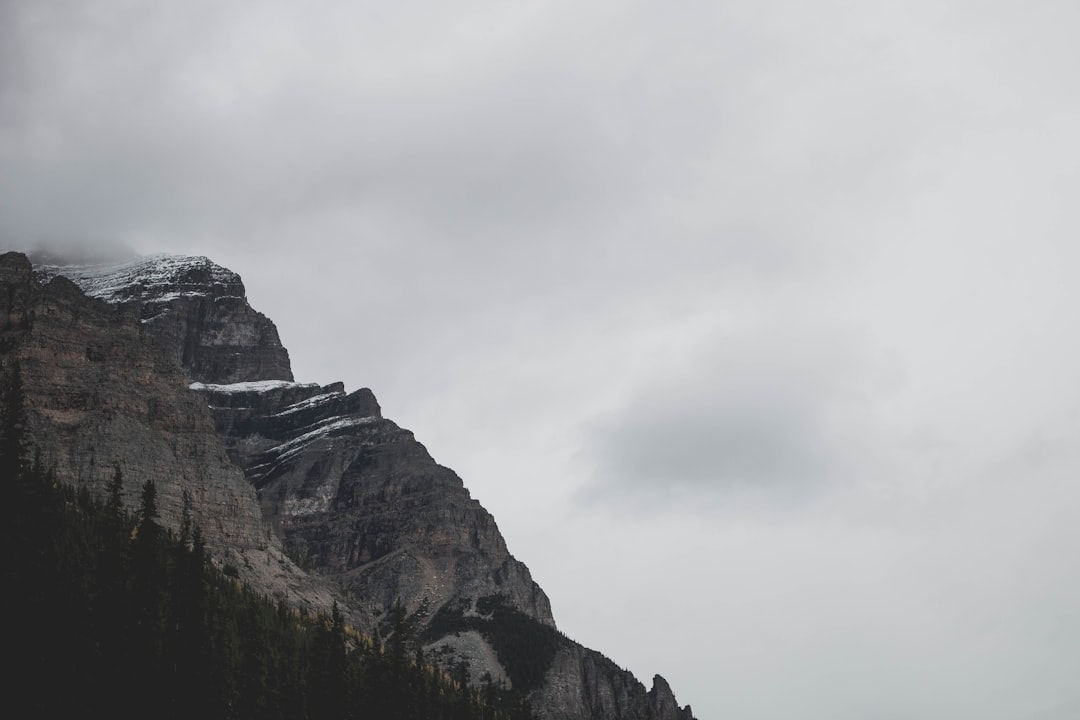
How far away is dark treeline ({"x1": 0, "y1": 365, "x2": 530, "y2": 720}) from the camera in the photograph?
67750mm

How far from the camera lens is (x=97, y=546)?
13350cm

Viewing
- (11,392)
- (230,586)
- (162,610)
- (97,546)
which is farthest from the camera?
(230,586)

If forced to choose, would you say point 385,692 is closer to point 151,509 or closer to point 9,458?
point 151,509

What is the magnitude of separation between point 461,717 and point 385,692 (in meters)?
29.4

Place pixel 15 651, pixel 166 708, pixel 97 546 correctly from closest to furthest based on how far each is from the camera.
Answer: pixel 15 651 < pixel 166 708 < pixel 97 546

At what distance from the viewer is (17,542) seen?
6738cm

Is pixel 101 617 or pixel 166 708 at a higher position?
pixel 101 617

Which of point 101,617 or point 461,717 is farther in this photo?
point 461,717

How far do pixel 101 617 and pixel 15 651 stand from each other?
2003 centimetres

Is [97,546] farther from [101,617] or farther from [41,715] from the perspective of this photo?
[41,715]

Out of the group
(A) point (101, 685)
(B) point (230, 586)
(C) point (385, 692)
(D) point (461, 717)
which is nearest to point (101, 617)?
(A) point (101, 685)

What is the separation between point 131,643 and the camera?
275ft

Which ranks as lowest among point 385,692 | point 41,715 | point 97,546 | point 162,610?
point 41,715

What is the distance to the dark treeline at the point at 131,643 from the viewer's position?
2667 inches
